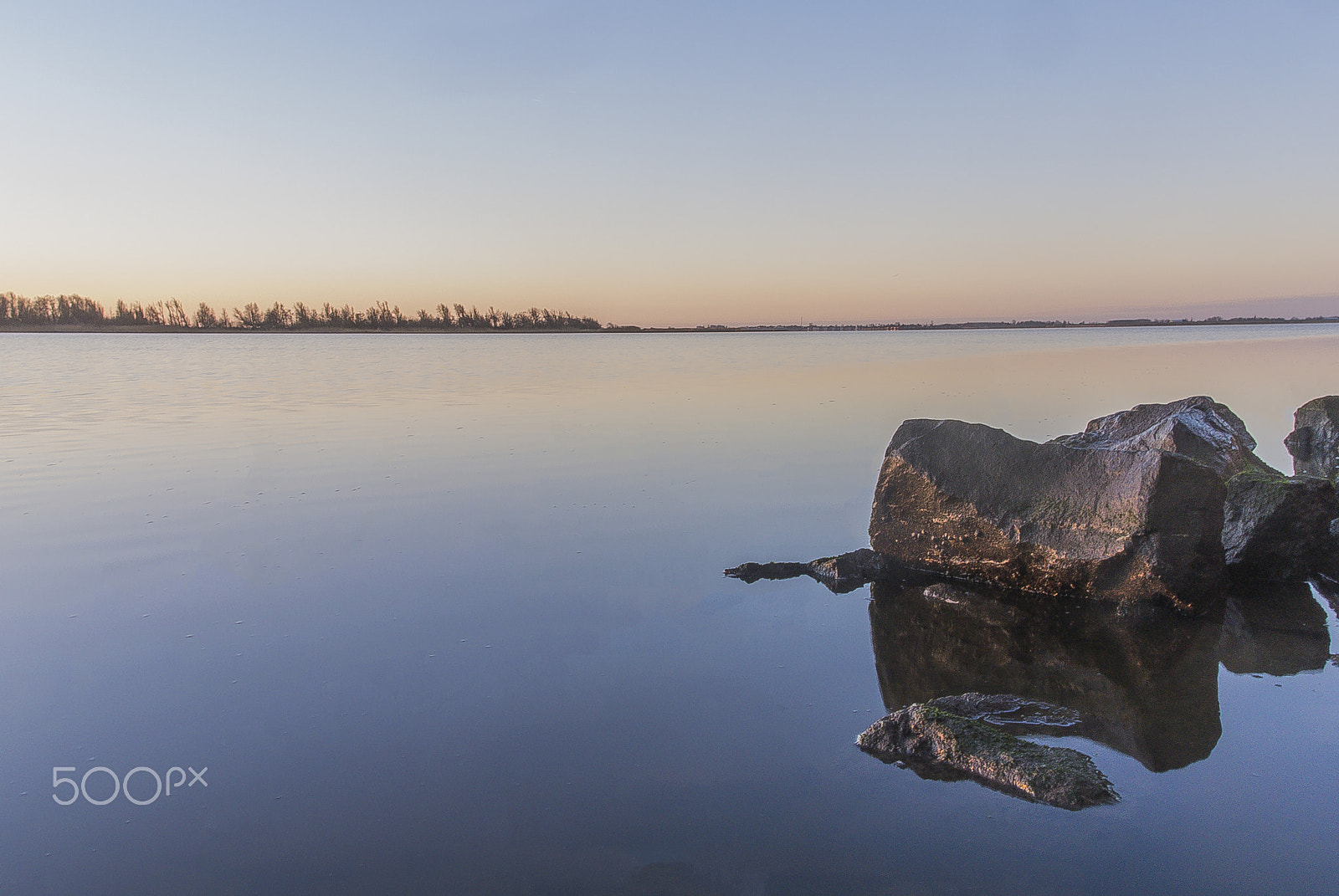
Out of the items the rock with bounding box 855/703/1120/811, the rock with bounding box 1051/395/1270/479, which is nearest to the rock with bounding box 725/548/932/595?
the rock with bounding box 1051/395/1270/479

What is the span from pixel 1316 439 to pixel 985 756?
1014 cm

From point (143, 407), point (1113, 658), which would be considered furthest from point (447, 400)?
point (1113, 658)

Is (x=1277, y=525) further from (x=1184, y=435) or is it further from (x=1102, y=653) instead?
(x=1102, y=653)

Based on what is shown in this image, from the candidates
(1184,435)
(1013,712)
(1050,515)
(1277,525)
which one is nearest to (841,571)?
(1050,515)

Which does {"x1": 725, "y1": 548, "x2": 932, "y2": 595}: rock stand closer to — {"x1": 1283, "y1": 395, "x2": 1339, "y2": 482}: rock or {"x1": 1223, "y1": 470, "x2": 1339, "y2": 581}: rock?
{"x1": 1223, "y1": 470, "x2": 1339, "y2": 581}: rock

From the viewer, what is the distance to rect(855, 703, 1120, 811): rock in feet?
13.2

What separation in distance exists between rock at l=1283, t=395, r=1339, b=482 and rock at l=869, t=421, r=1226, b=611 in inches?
207

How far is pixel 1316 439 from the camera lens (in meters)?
11.0

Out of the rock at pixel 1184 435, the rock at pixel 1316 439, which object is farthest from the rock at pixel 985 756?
the rock at pixel 1316 439

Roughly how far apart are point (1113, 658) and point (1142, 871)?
252 centimetres

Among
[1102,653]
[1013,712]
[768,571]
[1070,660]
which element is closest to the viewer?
[1013,712]

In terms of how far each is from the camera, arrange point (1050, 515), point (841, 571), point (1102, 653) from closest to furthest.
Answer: point (1102, 653) → point (1050, 515) → point (841, 571)

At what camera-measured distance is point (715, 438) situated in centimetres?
1593

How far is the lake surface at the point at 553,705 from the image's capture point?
3.71 meters
